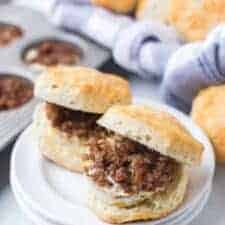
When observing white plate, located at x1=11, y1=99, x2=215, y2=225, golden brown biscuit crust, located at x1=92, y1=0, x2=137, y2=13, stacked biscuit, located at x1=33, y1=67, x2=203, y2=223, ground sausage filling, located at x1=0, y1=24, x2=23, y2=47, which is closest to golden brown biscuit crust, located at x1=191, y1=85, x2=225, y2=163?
white plate, located at x1=11, y1=99, x2=215, y2=225

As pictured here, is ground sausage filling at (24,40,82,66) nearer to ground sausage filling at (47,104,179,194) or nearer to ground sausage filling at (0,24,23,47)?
ground sausage filling at (0,24,23,47)

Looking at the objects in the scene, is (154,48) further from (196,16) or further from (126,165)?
(126,165)

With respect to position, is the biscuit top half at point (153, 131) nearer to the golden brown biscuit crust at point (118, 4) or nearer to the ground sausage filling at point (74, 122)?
the ground sausage filling at point (74, 122)

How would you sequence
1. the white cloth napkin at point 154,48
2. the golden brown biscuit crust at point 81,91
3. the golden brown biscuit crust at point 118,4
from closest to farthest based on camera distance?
1. the golden brown biscuit crust at point 81,91
2. the white cloth napkin at point 154,48
3. the golden brown biscuit crust at point 118,4

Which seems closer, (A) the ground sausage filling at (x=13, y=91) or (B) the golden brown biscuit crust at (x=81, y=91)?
(B) the golden brown biscuit crust at (x=81, y=91)

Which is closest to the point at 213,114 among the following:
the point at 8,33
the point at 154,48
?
the point at 154,48

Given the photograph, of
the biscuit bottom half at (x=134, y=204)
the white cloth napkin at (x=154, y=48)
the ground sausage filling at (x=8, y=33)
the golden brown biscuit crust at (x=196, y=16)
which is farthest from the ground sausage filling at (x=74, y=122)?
the ground sausage filling at (x=8, y=33)

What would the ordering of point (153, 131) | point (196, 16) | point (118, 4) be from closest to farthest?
point (153, 131), point (196, 16), point (118, 4)
